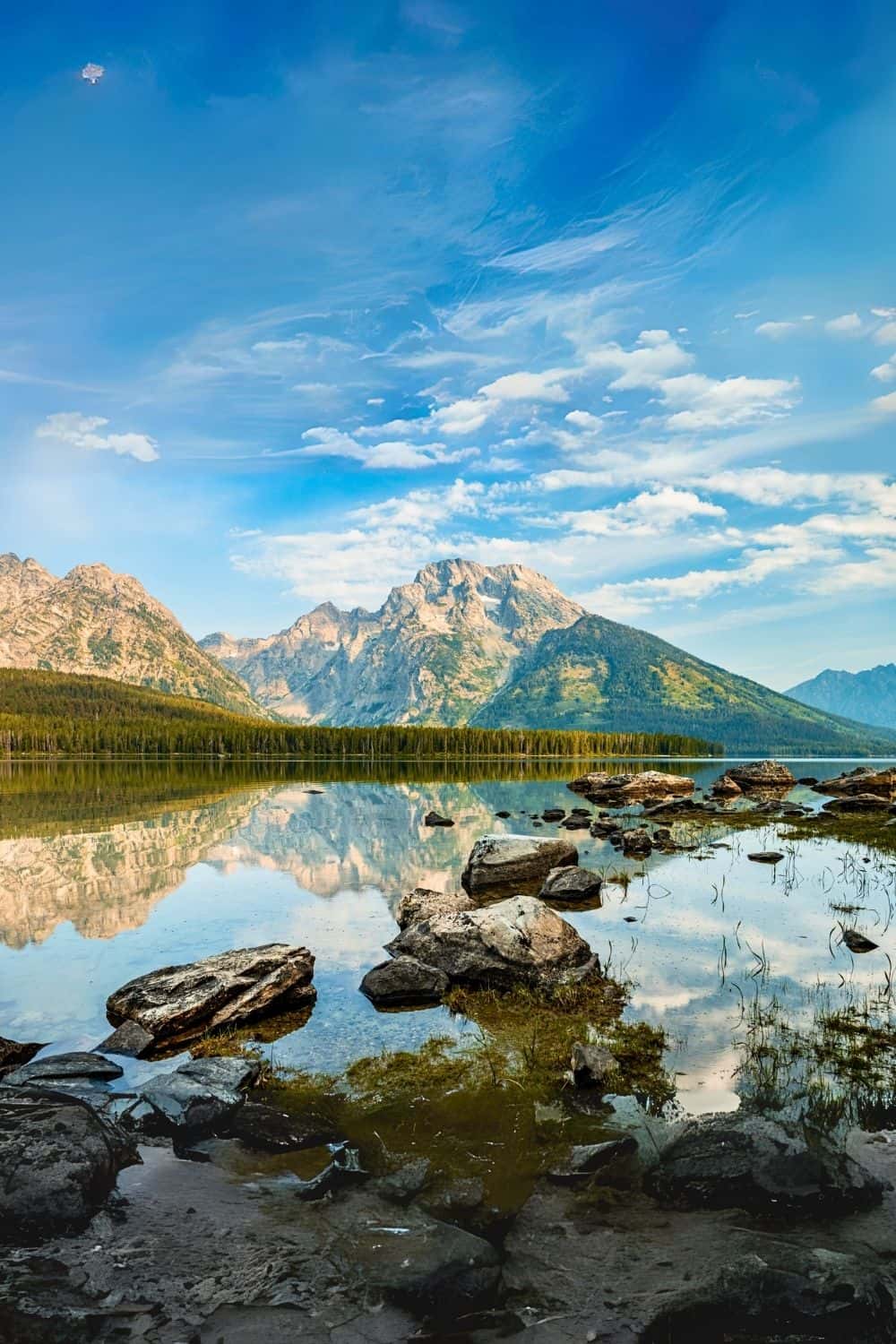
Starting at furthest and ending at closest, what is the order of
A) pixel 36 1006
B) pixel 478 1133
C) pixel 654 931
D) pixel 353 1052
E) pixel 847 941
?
pixel 654 931 < pixel 847 941 < pixel 36 1006 < pixel 353 1052 < pixel 478 1133

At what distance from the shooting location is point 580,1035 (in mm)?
13477

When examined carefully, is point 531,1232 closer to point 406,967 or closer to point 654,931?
point 406,967

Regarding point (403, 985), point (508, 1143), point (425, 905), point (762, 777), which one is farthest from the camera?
point (762, 777)

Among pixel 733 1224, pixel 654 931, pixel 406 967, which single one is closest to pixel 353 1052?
pixel 406 967

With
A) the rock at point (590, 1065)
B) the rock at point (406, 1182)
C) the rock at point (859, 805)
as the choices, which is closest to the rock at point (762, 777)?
the rock at point (859, 805)

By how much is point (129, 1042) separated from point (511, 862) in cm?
1784

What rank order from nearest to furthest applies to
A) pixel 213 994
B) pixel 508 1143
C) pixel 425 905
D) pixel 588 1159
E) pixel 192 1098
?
pixel 588 1159, pixel 508 1143, pixel 192 1098, pixel 213 994, pixel 425 905

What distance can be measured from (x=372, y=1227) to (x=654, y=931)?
47.7ft

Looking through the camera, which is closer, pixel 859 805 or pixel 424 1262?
pixel 424 1262

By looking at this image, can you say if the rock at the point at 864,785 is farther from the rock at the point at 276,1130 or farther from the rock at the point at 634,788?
the rock at the point at 276,1130

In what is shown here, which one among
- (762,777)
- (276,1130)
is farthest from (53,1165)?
(762,777)

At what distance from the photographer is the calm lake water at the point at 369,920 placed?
1395cm

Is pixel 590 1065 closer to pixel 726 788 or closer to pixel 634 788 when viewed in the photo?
pixel 634 788

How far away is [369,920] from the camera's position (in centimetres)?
2245
